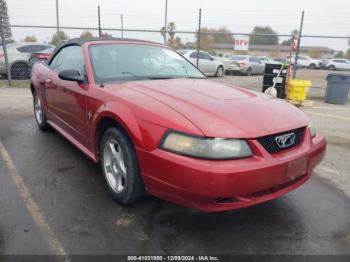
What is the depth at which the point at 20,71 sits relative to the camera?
13141 millimetres

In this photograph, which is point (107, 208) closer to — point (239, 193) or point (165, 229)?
A: point (165, 229)

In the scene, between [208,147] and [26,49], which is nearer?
[208,147]

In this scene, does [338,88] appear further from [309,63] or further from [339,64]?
[309,63]

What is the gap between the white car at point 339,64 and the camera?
41622mm

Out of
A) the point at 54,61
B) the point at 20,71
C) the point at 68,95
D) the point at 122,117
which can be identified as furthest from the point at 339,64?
the point at 122,117

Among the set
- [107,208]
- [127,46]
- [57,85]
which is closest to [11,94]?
[57,85]

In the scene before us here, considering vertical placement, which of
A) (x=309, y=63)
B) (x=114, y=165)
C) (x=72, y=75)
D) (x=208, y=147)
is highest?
(x=72, y=75)

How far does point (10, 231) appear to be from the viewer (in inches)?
109

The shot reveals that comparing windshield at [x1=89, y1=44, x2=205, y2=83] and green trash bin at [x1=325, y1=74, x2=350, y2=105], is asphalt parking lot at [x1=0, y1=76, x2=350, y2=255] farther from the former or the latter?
green trash bin at [x1=325, y1=74, x2=350, y2=105]

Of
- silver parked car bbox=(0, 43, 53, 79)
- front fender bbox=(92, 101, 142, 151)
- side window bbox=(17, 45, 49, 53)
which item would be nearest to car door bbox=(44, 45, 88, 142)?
front fender bbox=(92, 101, 142, 151)

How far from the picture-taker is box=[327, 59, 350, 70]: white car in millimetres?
41622

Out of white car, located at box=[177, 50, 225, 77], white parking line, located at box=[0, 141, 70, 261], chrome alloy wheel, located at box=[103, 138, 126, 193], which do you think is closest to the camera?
white parking line, located at box=[0, 141, 70, 261]

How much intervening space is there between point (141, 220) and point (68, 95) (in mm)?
1902

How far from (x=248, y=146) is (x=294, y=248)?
919 millimetres
